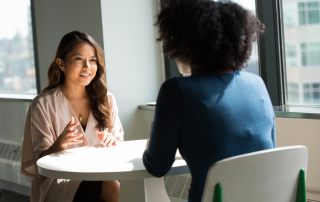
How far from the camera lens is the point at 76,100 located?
227 cm

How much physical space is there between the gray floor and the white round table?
214 centimetres

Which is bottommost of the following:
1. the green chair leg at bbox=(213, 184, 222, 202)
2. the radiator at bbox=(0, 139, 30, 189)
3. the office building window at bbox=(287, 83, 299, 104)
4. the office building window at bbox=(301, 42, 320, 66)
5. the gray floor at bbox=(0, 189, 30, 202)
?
the gray floor at bbox=(0, 189, 30, 202)

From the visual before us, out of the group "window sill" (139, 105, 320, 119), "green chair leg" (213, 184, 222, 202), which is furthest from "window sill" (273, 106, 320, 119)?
"green chair leg" (213, 184, 222, 202)

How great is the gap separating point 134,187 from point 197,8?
0.87 meters

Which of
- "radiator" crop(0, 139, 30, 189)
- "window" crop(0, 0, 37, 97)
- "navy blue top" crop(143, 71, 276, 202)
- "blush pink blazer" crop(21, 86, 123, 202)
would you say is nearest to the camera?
"navy blue top" crop(143, 71, 276, 202)

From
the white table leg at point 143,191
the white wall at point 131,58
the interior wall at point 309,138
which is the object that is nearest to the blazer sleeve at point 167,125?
the white table leg at point 143,191

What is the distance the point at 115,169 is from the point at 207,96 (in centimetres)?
49

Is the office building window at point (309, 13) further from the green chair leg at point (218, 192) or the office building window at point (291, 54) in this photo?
the green chair leg at point (218, 192)

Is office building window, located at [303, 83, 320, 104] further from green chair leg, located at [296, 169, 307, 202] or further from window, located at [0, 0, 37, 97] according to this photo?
window, located at [0, 0, 37, 97]

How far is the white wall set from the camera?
299cm

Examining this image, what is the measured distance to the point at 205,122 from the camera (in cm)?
110

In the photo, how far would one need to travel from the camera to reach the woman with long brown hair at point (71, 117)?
1925 millimetres

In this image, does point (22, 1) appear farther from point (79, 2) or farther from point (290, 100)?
point (290, 100)

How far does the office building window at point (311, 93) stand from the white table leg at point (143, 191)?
4.22 ft
